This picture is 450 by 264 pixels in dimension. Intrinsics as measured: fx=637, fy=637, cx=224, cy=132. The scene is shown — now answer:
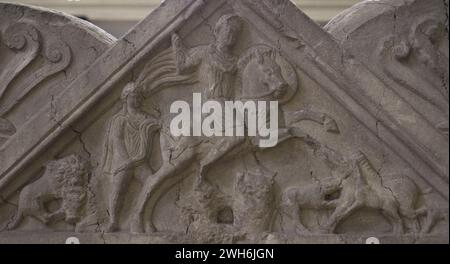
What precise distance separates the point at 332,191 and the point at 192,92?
0.83m

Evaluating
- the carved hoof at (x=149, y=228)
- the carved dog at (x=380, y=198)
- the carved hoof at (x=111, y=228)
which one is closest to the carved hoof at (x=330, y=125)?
the carved dog at (x=380, y=198)

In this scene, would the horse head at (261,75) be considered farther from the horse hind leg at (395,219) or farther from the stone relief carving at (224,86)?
the horse hind leg at (395,219)

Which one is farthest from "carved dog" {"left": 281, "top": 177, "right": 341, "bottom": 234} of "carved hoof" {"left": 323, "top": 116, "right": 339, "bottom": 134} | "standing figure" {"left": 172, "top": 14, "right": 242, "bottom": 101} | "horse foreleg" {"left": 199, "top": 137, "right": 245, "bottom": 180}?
"standing figure" {"left": 172, "top": 14, "right": 242, "bottom": 101}

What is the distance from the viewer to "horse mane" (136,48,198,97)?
3133 millimetres

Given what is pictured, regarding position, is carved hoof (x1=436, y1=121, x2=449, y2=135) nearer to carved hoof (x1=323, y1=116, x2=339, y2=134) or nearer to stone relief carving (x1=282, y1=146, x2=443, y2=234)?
stone relief carving (x1=282, y1=146, x2=443, y2=234)

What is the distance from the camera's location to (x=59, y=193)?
10.2 ft

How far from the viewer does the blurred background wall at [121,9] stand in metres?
5.13

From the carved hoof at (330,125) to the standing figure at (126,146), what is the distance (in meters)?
0.81

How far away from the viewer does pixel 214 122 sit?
3086 millimetres

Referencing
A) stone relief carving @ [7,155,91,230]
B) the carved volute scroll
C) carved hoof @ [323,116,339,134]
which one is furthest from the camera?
the carved volute scroll

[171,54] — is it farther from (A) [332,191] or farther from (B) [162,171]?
(A) [332,191]

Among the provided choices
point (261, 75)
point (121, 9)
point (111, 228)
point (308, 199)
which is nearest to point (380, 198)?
point (308, 199)

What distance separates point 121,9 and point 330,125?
276 centimetres

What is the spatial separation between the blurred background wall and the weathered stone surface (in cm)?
194
